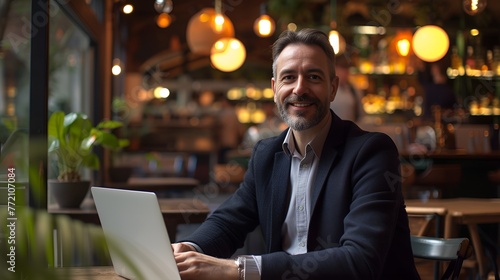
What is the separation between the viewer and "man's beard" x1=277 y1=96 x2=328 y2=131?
84.7 inches

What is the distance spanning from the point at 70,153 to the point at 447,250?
1.92 meters

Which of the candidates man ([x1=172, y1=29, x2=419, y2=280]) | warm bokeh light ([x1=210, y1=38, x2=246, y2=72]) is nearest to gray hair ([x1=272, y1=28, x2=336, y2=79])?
man ([x1=172, y1=29, x2=419, y2=280])

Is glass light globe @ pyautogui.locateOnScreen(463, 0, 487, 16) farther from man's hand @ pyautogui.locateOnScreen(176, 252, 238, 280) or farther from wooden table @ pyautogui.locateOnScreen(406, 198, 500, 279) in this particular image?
man's hand @ pyautogui.locateOnScreen(176, 252, 238, 280)

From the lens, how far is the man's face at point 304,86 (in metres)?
2.15

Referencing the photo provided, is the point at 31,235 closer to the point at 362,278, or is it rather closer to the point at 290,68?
the point at 362,278

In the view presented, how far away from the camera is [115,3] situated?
666 centimetres

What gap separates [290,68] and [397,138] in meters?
5.35

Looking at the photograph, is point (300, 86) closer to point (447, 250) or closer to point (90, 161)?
point (447, 250)

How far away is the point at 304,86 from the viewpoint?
2.14m

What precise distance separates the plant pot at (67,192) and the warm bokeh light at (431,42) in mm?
5388

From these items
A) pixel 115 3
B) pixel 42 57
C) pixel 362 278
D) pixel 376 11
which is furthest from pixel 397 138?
pixel 362 278

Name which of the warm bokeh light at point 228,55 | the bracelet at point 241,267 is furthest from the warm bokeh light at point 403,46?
the bracelet at point 241,267

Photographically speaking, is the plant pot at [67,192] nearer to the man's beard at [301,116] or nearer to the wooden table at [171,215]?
the wooden table at [171,215]

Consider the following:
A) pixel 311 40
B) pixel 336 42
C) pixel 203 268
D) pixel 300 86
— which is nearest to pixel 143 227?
pixel 203 268
